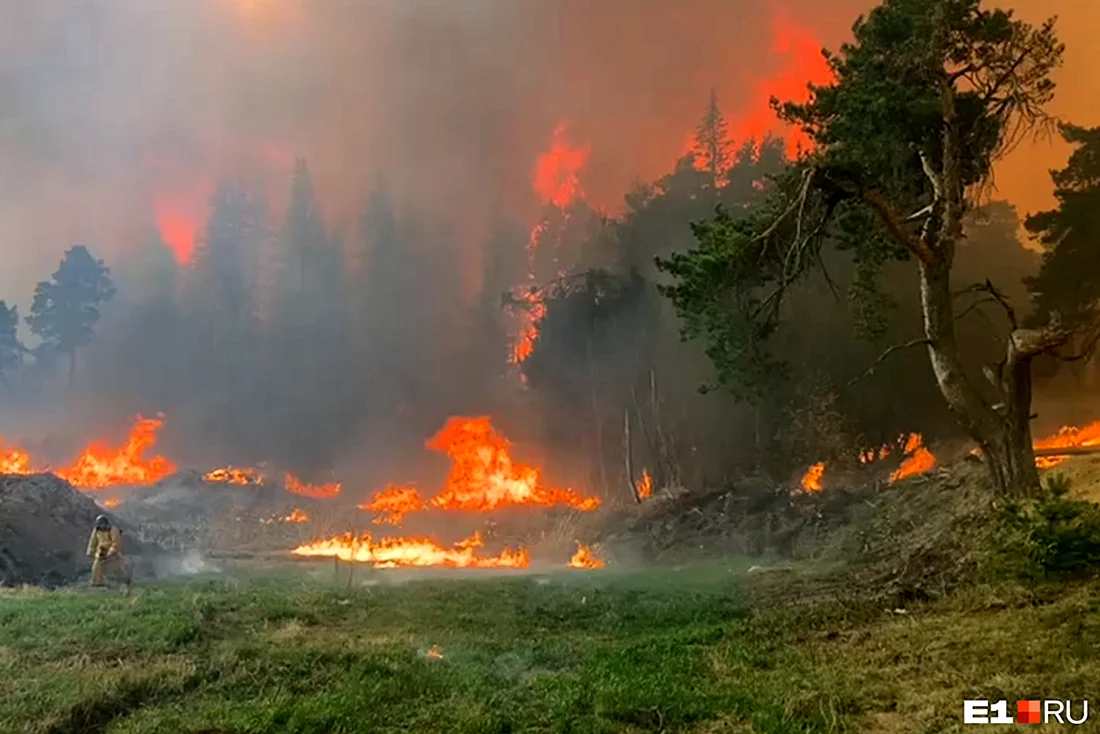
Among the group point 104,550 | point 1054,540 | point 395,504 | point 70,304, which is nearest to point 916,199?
point 1054,540

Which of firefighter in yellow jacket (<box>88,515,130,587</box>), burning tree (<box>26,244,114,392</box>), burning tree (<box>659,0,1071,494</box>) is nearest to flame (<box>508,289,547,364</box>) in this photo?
firefighter in yellow jacket (<box>88,515,130,587</box>)

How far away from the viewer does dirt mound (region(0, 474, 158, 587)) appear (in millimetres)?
26047

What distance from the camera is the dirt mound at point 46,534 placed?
26.0 meters

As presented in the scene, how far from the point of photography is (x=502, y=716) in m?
8.74

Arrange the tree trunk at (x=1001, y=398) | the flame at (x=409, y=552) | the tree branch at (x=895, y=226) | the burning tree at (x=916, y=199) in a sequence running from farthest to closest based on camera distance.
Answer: the flame at (x=409, y=552) → the burning tree at (x=916, y=199) → the tree trunk at (x=1001, y=398) → the tree branch at (x=895, y=226)

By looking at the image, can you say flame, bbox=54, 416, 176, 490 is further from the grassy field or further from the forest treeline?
the grassy field

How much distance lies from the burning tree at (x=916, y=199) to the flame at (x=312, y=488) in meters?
43.7

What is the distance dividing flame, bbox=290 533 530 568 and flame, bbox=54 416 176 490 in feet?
76.9

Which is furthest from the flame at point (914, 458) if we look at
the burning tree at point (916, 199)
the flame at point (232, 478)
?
the flame at point (232, 478)

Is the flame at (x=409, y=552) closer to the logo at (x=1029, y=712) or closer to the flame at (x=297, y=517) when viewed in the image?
the flame at (x=297, y=517)

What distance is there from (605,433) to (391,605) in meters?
31.5

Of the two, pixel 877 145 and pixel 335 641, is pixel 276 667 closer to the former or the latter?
pixel 335 641

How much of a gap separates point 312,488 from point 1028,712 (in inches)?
2201

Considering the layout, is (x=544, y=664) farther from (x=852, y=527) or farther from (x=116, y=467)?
(x=116, y=467)
